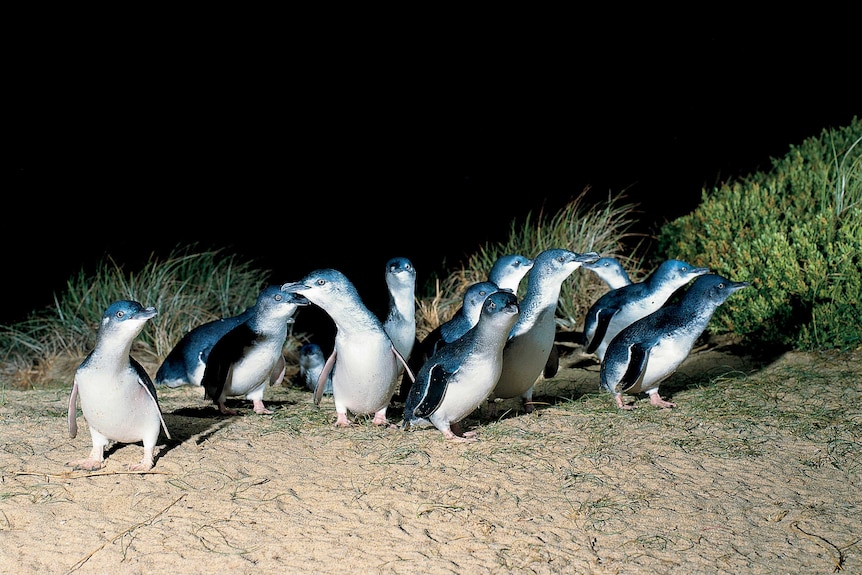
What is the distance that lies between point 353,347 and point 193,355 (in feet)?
5.86

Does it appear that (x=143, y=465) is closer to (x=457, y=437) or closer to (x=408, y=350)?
(x=457, y=437)

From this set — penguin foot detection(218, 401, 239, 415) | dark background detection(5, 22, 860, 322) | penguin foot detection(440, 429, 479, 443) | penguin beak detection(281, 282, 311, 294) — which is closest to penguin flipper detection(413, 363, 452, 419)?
penguin foot detection(440, 429, 479, 443)

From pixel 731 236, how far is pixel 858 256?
123 centimetres

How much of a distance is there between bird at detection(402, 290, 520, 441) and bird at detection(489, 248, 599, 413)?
54cm

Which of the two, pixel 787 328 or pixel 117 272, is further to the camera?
pixel 117 272

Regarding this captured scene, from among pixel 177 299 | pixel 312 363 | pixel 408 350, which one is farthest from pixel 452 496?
pixel 177 299

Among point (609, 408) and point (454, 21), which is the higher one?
point (454, 21)

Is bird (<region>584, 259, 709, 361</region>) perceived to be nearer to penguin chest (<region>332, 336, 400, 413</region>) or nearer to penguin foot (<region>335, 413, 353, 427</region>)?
penguin chest (<region>332, 336, 400, 413</region>)

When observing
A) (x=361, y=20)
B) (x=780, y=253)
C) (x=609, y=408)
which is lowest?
(x=609, y=408)

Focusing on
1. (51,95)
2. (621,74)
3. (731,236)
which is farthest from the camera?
(621,74)

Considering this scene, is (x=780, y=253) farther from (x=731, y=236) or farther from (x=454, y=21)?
(x=454, y=21)

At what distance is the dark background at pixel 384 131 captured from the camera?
1102 cm

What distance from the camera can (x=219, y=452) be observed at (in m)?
4.61

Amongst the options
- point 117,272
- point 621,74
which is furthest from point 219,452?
point 621,74
